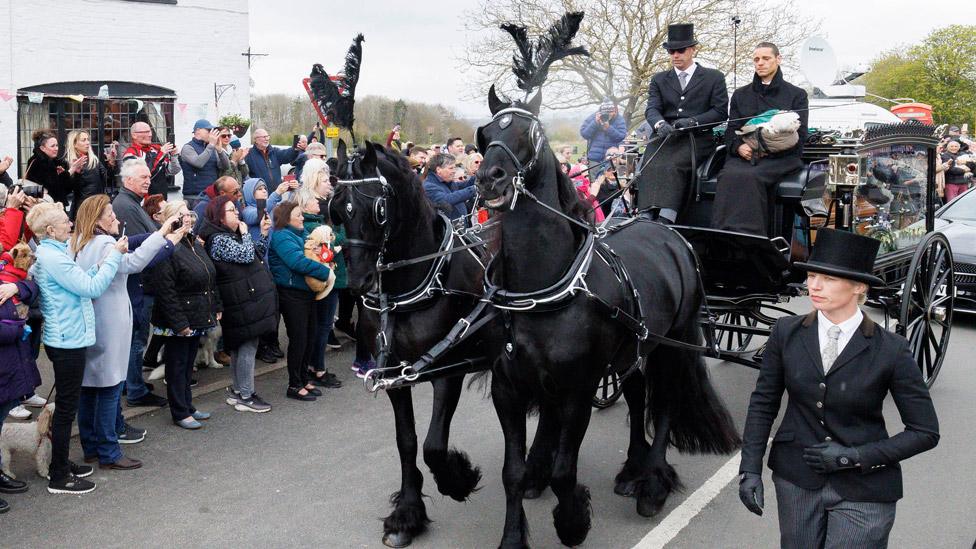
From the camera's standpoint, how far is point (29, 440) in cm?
593

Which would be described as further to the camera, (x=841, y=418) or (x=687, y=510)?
(x=687, y=510)

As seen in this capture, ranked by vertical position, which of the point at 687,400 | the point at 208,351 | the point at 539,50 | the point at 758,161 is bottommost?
the point at 208,351

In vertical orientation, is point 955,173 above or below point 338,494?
above

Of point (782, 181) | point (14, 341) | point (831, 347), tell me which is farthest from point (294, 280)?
point (831, 347)

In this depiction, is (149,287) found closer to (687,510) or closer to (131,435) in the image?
(131,435)

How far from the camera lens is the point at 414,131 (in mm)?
18484

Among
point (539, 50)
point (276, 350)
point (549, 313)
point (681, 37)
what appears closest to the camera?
point (549, 313)

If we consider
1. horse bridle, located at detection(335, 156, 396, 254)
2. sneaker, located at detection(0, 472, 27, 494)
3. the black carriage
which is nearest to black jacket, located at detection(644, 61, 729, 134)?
the black carriage

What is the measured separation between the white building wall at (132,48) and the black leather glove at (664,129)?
1255cm

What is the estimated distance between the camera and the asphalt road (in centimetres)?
521

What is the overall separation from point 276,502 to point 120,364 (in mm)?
1476

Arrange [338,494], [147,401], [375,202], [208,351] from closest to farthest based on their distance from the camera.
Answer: [375,202]
[338,494]
[147,401]
[208,351]

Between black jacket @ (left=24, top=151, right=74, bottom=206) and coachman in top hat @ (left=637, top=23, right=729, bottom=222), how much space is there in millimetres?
5981

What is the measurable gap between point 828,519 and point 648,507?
2.06 metres
